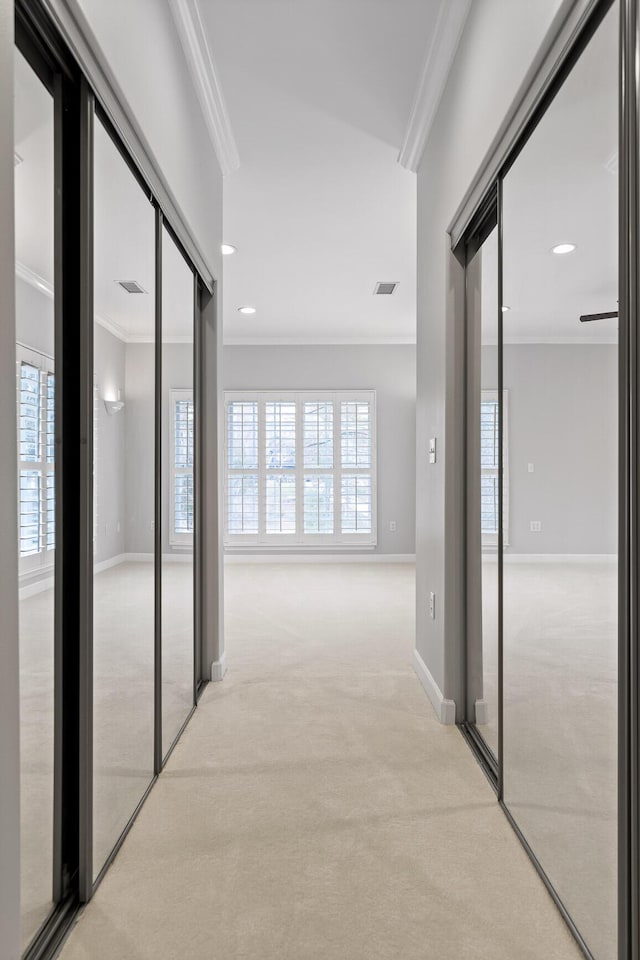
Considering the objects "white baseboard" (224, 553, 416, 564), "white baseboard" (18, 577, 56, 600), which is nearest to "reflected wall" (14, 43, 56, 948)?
"white baseboard" (18, 577, 56, 600)

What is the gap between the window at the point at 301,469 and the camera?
26.0 ft

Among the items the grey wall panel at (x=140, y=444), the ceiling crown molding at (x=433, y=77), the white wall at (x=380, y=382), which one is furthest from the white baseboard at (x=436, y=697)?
the white wall at (x=380, y=382)

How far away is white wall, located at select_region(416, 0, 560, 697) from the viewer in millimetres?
1846

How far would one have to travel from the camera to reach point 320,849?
1834mm

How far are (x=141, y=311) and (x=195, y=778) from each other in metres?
1.67

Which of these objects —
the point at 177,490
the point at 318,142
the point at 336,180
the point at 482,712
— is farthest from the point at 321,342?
the point at 482,712

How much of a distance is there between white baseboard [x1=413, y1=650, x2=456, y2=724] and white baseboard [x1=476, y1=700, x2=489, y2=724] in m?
0.13

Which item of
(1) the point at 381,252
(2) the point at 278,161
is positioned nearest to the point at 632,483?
(2) the point at 278,161

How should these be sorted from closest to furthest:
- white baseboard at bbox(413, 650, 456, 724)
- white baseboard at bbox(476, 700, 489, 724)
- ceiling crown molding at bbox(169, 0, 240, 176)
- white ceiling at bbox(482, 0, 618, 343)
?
white ceiling at bbox(482, 0, 618, 343)
ceiling crown molding at bbox(169, 0, 240, 176)
white baseboard at bbox(476, 700, 489, 724)
white baseboard at bbox(413, 650, 456, 724)

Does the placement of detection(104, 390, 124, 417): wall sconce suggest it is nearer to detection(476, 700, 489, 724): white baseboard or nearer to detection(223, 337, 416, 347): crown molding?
detection(476, 700, 489, 724): white baseboard

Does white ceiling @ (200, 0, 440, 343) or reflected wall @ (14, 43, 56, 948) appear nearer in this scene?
reflected wall @ (14, 43, 56, 948)

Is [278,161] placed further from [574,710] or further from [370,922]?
[370,922]

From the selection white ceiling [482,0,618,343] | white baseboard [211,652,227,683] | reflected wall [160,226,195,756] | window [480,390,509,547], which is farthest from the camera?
white baseboard [211,652,227,683]

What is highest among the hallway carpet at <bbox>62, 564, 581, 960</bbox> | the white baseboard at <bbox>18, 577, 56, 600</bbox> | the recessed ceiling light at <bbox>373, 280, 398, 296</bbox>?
the recessed ceiling light at <bbox>373, 280, 398, 296</bbox>
